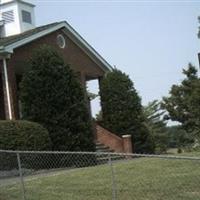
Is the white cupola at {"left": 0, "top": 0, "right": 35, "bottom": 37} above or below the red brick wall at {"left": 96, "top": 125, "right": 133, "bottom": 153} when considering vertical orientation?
above

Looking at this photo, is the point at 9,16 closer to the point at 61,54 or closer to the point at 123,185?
the point at 61,54

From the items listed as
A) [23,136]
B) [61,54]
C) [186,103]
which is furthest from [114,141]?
[186,103]

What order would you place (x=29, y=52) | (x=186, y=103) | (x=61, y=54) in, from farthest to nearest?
(x=186, y=103), (x=29, y=52), (x=61, y=54)

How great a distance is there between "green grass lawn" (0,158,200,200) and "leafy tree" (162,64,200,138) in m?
25.8

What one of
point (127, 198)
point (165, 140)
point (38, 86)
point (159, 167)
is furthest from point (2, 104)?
point (165, 140)

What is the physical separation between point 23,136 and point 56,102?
251 centimetres

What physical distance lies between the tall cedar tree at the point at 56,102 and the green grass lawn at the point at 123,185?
6.67 metres

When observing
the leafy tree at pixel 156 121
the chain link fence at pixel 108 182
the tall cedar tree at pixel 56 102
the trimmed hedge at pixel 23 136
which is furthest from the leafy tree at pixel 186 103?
the chain link fence at pixel 108 182

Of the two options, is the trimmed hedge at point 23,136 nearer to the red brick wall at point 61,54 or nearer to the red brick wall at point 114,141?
the red brick wall at point 61,54

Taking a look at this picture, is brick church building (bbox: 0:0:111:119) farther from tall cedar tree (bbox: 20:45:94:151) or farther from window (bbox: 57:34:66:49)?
tall cedar tree (bbox: 20:45:94:151)

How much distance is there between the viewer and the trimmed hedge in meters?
18.6

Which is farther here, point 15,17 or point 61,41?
point 15,17

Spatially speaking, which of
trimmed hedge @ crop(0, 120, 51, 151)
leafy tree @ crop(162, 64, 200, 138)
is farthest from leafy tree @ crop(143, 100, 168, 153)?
trimmed hedge @ crop(0, 120, 51, 151)

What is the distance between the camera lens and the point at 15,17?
105 ft
